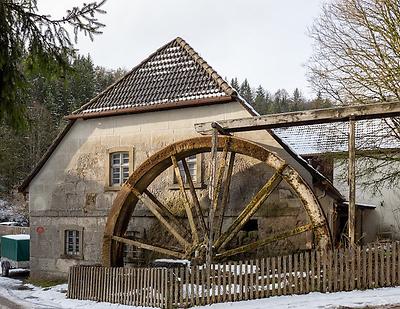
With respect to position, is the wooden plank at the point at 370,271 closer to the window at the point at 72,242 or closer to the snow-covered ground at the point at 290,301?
the snow-covered ground at the point at 290,301

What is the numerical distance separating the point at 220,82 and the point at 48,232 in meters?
8.48

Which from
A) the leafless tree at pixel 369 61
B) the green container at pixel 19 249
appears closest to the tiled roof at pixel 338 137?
the leafless tree at pixel 369 61

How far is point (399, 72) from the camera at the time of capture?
50.4 feet

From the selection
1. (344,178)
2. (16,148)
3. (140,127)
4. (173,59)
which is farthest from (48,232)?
(16,148)

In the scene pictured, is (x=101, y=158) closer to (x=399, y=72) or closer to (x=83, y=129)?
(x=83, y=129)

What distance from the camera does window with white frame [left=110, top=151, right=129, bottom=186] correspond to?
18.1 meters

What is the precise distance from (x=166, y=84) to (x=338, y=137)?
226 inches

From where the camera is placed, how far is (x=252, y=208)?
13.7m

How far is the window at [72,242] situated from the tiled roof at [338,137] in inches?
303

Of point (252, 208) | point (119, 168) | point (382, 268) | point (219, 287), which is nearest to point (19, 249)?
point (119, 168)

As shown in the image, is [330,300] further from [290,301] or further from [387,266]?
[387,266]

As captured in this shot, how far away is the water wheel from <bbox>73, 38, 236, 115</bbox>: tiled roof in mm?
2340

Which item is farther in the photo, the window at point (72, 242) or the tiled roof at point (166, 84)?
the window at point (72, 242)

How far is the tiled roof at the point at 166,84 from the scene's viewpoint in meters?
16.6
